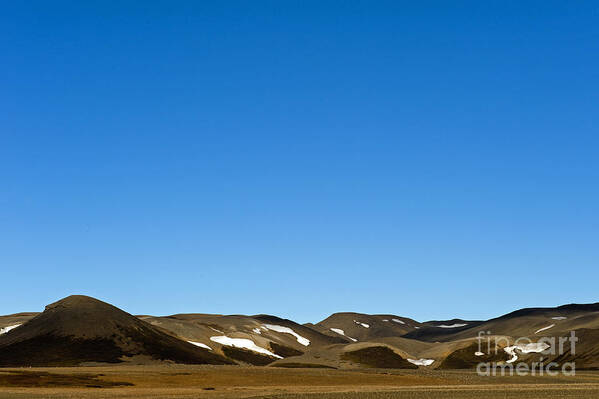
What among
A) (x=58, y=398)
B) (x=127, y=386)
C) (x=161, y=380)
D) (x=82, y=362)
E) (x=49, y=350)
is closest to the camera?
(x=58, y=398)

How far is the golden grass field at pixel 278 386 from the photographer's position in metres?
79.4

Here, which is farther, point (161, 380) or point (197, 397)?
point (161, 380)

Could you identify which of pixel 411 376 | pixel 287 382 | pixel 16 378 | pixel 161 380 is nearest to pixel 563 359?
pixel 411 376

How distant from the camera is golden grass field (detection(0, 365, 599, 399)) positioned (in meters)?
79.4

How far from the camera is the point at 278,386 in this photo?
10194cm

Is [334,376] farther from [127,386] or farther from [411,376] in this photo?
[127,386]

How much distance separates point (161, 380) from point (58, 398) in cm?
3364

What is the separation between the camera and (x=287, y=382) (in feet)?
364

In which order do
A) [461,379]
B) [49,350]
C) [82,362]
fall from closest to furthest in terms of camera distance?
[461,379]
[82,362]
[49,350]

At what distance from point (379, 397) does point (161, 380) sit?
43.2 m

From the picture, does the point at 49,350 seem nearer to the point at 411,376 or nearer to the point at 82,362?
the point at 82,362

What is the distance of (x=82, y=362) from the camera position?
7195 inches

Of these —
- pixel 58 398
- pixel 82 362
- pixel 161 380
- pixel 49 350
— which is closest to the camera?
pixel 58 398

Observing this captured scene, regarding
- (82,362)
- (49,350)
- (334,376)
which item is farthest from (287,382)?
(49,350)
